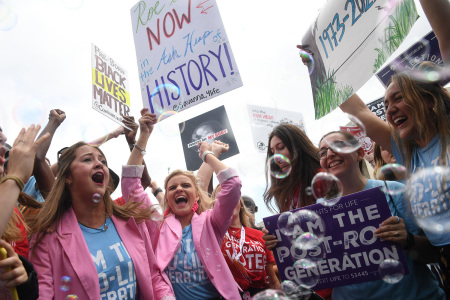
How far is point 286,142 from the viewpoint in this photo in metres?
3.15

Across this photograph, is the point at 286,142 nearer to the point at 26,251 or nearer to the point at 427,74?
the point at 427,74

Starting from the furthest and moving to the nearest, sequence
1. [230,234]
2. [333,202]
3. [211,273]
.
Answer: [230,234] < [211,273] < [333,202]

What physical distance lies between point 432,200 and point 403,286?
0.53m

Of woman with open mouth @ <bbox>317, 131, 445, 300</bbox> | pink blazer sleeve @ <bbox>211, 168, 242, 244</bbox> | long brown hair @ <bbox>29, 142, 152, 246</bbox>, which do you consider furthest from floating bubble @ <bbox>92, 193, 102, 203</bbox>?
woman with open mouth @ <bbox>317, 131, 445, 300</bbox>

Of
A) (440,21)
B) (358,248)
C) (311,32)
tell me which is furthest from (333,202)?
(311,32)

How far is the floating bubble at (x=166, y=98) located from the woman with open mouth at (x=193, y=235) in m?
1.16

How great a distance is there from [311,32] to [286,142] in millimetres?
1063

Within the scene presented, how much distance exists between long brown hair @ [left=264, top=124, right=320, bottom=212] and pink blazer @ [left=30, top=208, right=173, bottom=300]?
106 centimetres

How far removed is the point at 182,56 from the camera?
439 cm

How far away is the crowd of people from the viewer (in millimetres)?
1973

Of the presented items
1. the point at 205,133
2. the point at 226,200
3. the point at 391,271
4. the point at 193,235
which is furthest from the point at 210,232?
the point at 205,133

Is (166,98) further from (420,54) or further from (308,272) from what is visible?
(420,54)

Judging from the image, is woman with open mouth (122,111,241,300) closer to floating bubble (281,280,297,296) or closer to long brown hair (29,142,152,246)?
long brown hair (29,142,152,246)

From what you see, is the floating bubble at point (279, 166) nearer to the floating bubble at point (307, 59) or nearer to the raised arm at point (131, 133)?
the floating bubble at point (307, 59)
